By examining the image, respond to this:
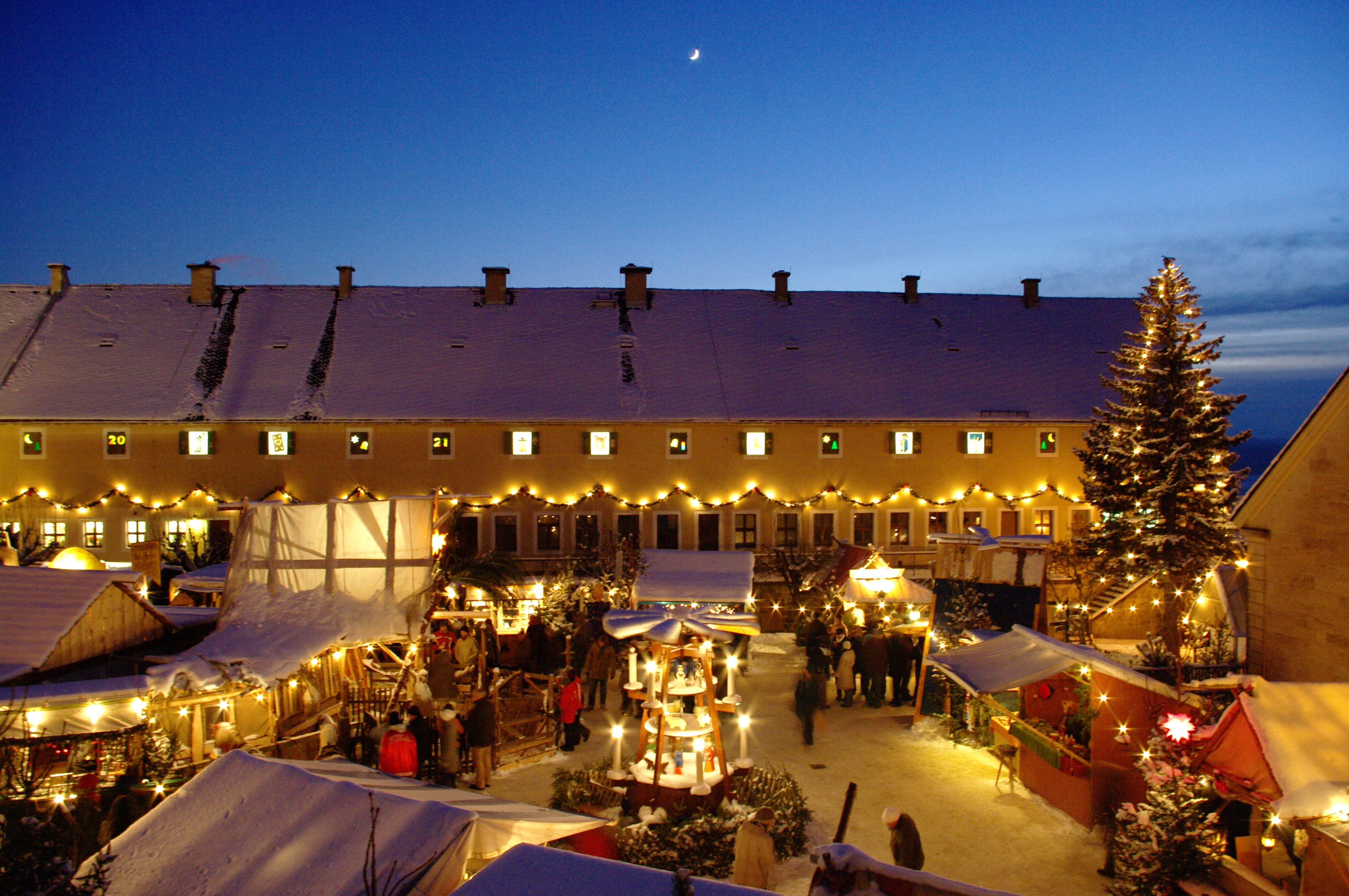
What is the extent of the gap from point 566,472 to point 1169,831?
18.2 m

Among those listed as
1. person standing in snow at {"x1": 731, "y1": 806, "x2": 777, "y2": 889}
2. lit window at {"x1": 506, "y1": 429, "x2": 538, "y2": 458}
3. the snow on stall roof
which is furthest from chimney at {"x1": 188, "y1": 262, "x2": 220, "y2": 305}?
the snow on stall roof

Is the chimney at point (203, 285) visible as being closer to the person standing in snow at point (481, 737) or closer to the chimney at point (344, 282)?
the chimney at point (344, 282)

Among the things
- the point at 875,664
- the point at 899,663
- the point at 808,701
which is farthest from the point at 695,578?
the point at 808,701

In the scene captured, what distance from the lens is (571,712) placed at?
43.1 feet

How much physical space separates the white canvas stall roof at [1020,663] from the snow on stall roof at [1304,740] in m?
1.63

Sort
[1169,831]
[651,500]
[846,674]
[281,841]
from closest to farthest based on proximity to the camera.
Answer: [281,841], [1169,831], [846,674], [651,500]

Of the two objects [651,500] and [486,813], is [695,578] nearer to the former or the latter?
[651,500]

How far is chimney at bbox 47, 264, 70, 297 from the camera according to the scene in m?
26.8

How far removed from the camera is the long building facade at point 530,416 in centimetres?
2347

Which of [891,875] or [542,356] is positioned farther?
[542,356]

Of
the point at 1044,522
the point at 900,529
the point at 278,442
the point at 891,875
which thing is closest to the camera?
the point at 891,875

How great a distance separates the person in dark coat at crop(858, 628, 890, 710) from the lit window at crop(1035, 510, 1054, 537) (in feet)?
41.0

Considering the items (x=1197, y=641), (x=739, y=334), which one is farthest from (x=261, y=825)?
Answer: (x=739, y=334)

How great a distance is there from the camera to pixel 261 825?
5.81 metres
